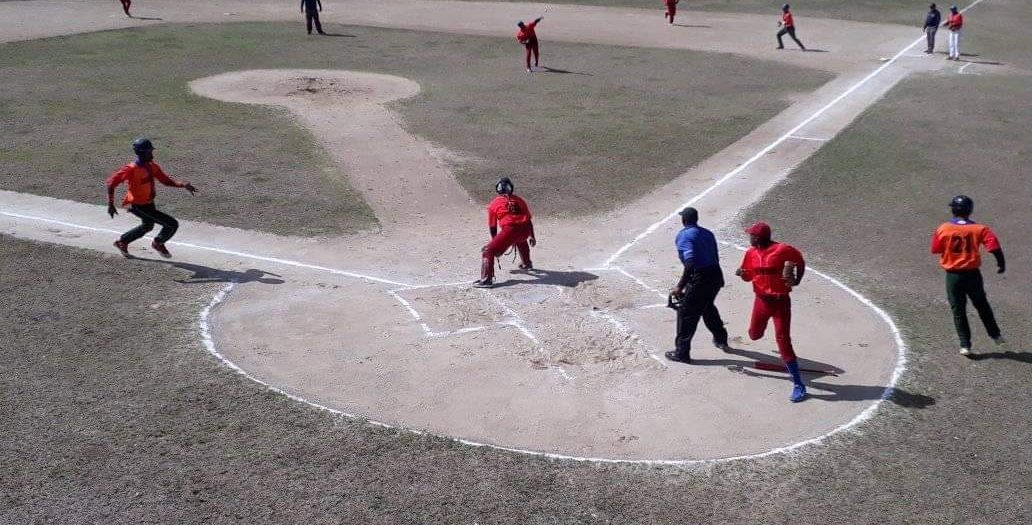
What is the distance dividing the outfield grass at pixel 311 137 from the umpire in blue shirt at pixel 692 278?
23.9 ft

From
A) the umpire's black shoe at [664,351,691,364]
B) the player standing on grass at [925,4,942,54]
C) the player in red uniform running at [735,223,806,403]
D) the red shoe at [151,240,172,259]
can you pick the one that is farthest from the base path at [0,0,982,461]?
the player standing on grass at [925,4,942,54]

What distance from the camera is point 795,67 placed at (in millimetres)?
A: 35438

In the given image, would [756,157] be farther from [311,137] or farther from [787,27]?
[787,27]

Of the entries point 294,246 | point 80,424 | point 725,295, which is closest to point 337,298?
point 294,246

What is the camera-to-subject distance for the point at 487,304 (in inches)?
582

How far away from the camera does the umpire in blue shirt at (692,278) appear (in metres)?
12.6

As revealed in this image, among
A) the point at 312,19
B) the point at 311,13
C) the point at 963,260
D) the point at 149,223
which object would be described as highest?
the point at 311,13

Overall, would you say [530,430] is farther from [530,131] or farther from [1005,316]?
[530,131]

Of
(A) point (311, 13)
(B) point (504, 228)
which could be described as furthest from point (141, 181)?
(A) point (311, 13)

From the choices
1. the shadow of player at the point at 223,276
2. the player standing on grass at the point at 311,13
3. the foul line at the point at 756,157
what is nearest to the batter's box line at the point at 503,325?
the shadow of player at the point at 223,276

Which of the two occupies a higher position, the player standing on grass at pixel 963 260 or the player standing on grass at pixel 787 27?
the player standing on grass at pixel 787 27

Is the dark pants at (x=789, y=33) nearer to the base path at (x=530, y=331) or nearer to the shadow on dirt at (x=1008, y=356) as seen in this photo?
the base path at (x=530, y=331)

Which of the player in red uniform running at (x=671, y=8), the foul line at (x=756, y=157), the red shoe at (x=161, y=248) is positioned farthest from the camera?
the player in red uniform running at (x=671, y=8)

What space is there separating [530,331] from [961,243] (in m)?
5.73
